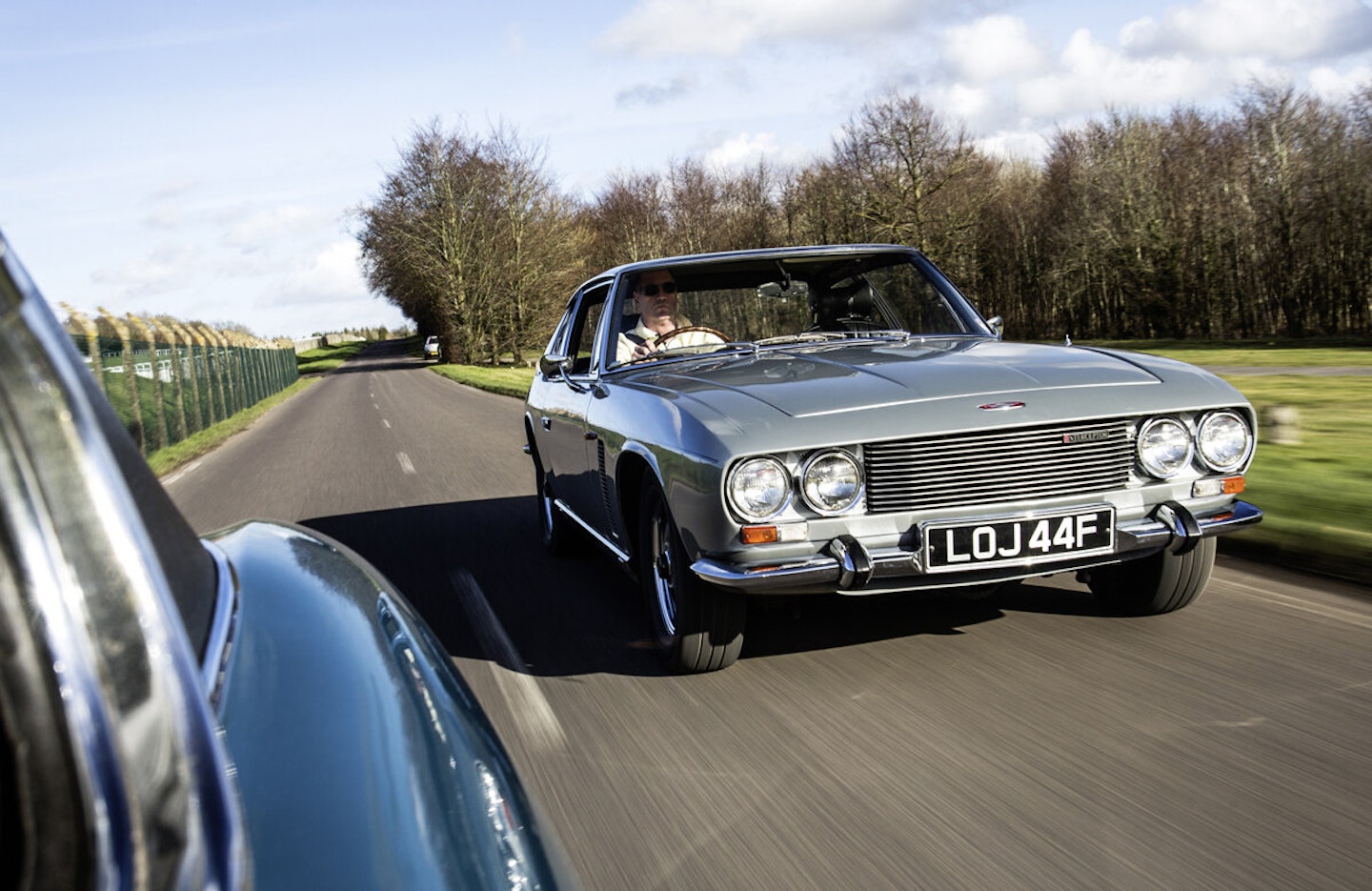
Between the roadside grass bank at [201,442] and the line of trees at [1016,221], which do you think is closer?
the roadside grass bank at [201,442]

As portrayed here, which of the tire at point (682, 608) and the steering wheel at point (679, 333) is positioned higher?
the steering wheel at point (679, 333)

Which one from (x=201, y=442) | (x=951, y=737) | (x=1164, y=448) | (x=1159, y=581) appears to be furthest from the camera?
(x=201, y=442)

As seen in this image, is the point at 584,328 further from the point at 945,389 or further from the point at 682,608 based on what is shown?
the point at 945,389

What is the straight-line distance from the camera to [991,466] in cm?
418

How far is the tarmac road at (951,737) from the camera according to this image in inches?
114

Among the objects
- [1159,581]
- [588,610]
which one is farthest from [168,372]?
[1159,581]

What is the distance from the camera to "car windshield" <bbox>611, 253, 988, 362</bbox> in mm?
6070

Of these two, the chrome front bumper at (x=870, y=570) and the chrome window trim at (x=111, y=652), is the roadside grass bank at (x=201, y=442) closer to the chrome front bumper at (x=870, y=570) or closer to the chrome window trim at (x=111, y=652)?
the chrome front bumper at (x=870, y=570)

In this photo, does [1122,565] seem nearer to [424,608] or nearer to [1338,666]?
[1338,666]

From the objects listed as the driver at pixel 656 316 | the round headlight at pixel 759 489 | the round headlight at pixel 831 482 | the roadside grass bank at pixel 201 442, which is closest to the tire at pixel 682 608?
the round headlight at pixel 759 489

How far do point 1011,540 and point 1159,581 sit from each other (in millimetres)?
1125

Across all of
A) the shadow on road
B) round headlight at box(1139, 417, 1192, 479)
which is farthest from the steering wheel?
round headlight at box(1139, 417, 1192, 479)

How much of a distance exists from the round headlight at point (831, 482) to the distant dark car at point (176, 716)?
238cm

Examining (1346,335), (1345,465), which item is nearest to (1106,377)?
(1345,465)
